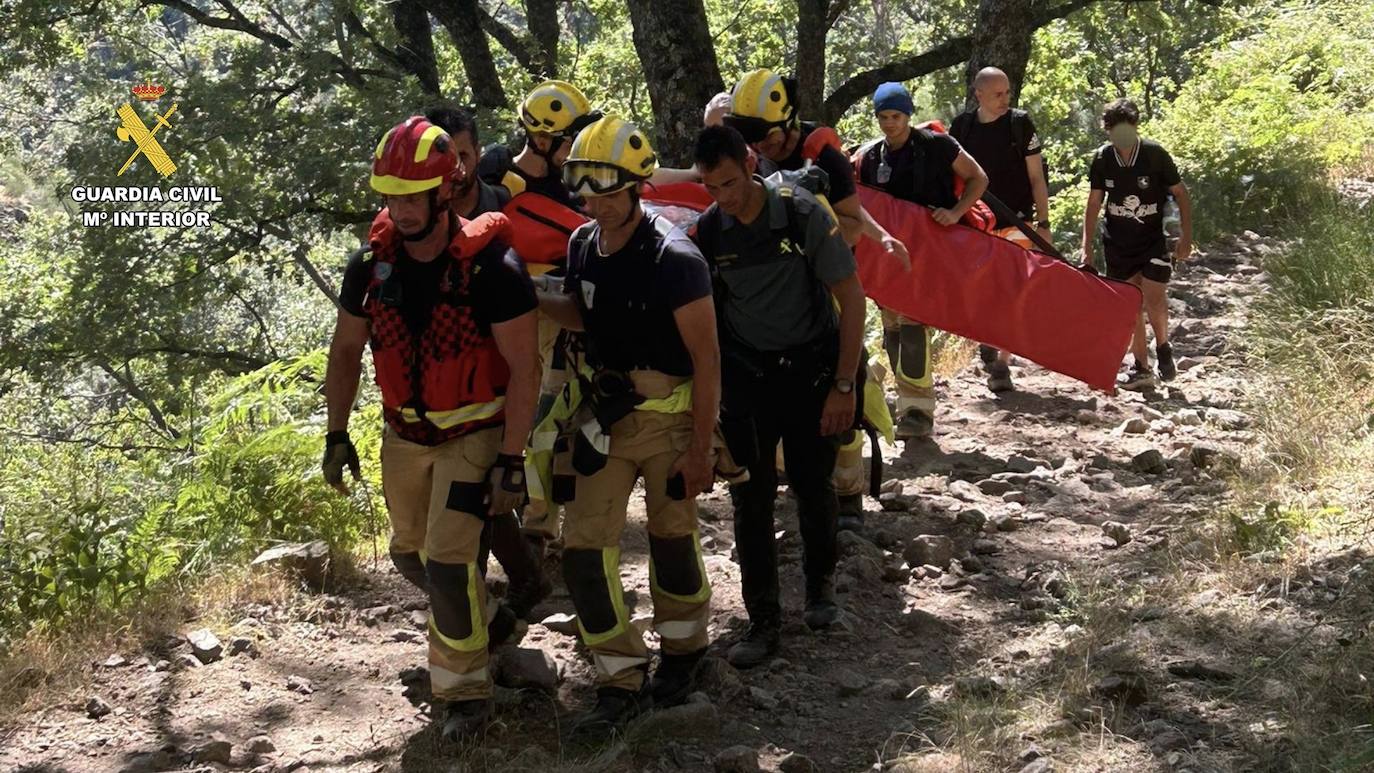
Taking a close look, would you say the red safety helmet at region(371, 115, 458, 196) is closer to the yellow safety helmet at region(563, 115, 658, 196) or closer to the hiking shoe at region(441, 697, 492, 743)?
the yellow safety helmet at region(563, 115, 658, 196)

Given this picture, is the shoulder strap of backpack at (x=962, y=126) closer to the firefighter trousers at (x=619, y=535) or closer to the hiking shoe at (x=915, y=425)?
the hiking shoe at (x=915, y=425)

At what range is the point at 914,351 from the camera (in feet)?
26.5

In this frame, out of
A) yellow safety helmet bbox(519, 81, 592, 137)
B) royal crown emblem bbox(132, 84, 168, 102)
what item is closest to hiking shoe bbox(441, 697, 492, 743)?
yellow safety helmet bbox(519, 81, 592, 137)

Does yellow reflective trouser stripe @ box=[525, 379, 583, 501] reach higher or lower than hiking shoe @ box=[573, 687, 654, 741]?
higher

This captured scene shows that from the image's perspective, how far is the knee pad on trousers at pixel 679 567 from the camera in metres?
4.84

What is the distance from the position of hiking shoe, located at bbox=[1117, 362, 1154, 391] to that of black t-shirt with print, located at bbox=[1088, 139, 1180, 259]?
768mm

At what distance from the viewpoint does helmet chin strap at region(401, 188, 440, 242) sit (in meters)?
4.41

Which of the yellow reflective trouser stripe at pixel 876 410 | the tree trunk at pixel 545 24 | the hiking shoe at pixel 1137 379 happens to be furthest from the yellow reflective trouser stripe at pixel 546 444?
the tree trunk at pixel 545 24

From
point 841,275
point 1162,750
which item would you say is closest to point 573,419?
point 841,275

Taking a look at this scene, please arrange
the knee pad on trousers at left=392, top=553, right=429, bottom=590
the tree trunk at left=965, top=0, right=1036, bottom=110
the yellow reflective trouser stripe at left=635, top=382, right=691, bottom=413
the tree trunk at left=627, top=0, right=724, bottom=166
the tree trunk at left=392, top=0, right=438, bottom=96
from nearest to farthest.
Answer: the yellow reflective trouser stripe at left=635, top=382, right=691, bottom=413 < the knee pad on trousers at left=392, top=553, right=429, bottom=590 < the tree trunk at left=627, top=0, right=724, bottom=166 < the tree trunk at left=965, top=0, right=1036, bottom=110 < the tree trunk at left=392, top=0, right=438, bottom=96

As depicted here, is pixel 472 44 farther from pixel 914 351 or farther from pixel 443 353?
pixel 443 353

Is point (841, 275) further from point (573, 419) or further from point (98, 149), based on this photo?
point (98, 149)

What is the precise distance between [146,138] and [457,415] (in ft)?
38.6

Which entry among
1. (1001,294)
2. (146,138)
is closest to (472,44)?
(146,138)
